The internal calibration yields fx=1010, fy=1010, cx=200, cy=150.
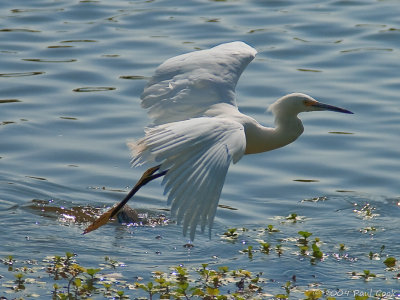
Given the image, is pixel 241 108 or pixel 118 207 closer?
pixel 118 207

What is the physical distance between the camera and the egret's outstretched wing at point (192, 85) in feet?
24.9

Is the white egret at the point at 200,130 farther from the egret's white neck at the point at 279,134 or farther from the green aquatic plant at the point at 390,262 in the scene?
the green aquatic plant at the point at 390,262

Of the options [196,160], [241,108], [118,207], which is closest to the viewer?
[196,160]

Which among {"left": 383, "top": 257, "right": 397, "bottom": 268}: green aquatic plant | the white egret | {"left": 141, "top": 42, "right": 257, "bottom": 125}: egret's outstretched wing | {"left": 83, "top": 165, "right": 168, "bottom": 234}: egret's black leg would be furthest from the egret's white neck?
{"left": 383, "top": 257, "right": 397, "bottom": 268}: green aquatic plant

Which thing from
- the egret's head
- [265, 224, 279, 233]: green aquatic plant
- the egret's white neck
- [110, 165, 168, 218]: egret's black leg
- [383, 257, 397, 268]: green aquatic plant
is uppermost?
the egret's head

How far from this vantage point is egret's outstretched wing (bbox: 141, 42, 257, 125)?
759 cm

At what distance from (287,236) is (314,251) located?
58 cm

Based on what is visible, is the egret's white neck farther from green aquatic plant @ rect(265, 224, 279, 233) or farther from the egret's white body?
green aquatic plant @ rect(265, 224, 279, 233)

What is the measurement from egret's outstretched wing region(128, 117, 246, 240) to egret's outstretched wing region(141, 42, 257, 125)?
1164 millimetres

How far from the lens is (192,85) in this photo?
306 inches

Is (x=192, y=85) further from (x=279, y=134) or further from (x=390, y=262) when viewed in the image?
(x=390, y=262)

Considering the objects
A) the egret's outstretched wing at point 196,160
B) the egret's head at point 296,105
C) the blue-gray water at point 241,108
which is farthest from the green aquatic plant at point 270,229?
the egret's outstretched wing at point 196,160

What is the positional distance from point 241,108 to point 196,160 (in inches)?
184

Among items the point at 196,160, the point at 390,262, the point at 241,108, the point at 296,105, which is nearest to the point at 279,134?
the point at 296,105
